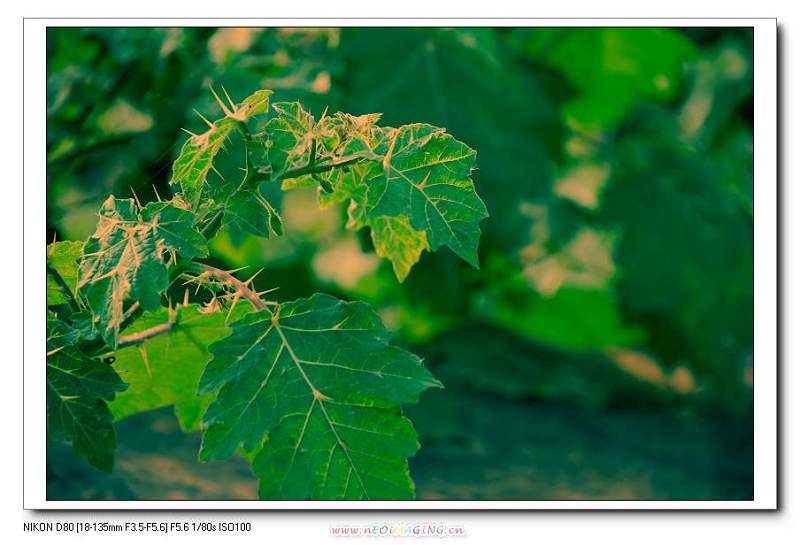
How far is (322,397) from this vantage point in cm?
82

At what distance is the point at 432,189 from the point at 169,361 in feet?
1.15

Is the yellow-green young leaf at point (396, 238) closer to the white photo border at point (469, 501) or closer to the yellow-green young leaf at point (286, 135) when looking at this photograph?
the yellow-green young leaf at point (286, 135)

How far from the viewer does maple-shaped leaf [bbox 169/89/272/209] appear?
29.6 inches

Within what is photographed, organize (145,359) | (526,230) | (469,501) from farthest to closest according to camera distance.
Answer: (526,230)
(469,501)
(145,359)

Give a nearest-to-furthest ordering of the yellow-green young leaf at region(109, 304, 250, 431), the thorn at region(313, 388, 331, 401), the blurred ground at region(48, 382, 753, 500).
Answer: the thorn at region(313, 388, 331, 401), the yellow-green young leaf at region(109, 304, 250, 431), the blurred ground at region(48, 382, 753, 500)

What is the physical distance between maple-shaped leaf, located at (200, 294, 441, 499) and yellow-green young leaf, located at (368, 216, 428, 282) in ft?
0.25

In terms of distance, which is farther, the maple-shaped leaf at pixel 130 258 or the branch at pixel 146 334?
the branch at pixel 146 334

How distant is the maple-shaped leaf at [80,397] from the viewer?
0.83m

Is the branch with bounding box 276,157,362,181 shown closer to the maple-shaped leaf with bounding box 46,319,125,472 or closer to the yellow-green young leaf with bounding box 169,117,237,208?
the yellow-green young leaf with bounding box 169,117,237,208

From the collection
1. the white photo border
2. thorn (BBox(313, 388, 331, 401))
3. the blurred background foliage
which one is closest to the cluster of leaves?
thorn (BBox(313, 388, 331, 401))

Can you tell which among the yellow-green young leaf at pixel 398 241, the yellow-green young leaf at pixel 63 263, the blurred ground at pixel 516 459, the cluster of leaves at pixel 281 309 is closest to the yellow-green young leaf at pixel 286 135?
the cluster of leaves at pixel 281 309

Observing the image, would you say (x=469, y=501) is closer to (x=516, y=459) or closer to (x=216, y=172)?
(x=216, y=172)

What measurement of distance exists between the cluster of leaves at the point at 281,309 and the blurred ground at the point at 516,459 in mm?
427

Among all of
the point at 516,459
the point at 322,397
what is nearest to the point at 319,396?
the point at 322,397
